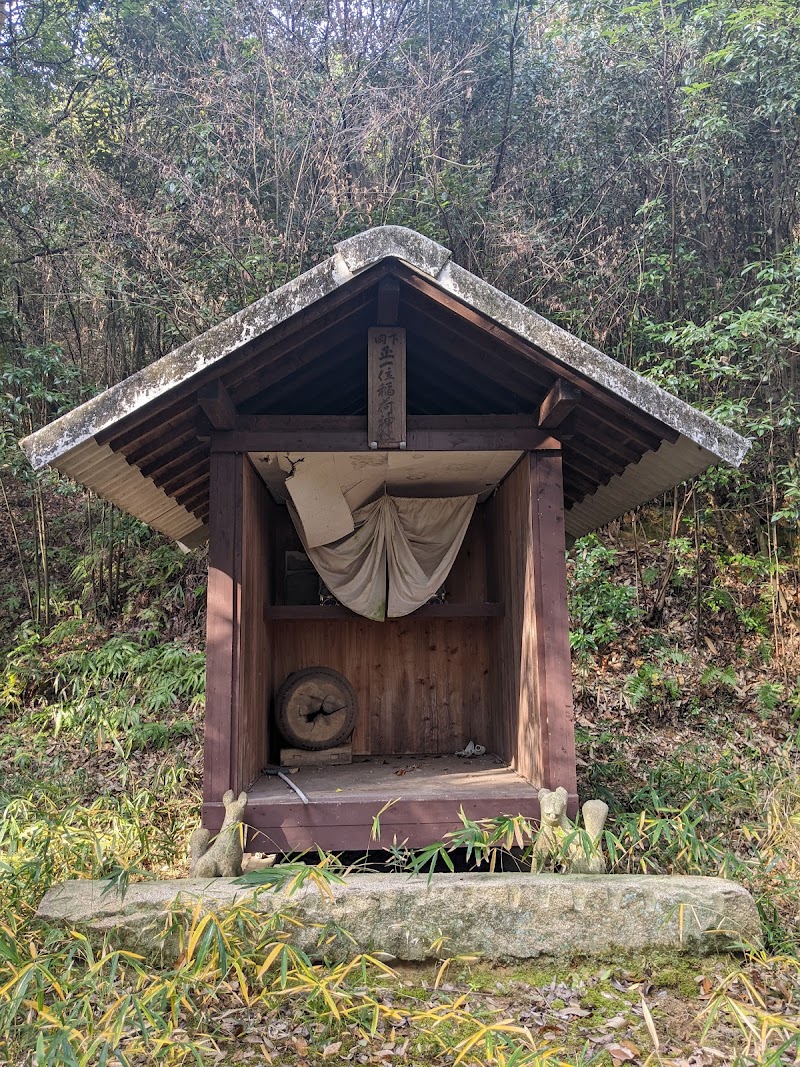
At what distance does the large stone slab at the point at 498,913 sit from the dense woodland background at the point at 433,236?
340cm

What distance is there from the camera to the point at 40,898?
410 centimetres

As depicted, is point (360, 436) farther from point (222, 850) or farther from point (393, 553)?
point (222, 850)

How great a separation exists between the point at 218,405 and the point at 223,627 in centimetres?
137

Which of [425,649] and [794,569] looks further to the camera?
[794,569]

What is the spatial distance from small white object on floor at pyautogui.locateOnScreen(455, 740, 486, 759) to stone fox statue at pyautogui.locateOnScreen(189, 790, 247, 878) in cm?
280

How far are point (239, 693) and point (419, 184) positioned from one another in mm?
7402

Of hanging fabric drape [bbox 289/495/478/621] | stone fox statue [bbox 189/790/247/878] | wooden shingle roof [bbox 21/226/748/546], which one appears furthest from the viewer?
hanging fabric drape [bbox 289/495/478/621]

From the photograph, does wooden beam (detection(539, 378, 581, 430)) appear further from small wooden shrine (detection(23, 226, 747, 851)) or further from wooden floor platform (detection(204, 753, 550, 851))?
wooden floor platform (detection(204, 753, 550, 851))

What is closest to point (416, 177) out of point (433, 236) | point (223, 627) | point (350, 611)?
point (433, 236)

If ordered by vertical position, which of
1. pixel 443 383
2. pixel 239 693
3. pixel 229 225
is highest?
pixel 229 225

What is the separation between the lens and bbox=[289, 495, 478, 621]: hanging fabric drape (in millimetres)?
6493

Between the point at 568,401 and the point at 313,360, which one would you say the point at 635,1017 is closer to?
the point at 568,401

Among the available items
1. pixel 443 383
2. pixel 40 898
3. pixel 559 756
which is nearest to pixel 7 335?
pixel 443 383

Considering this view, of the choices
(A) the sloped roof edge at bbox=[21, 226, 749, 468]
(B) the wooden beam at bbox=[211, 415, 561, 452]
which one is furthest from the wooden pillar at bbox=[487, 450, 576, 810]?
(A) the sloped roof edge at bbox=[21, 226, 749, 468]
